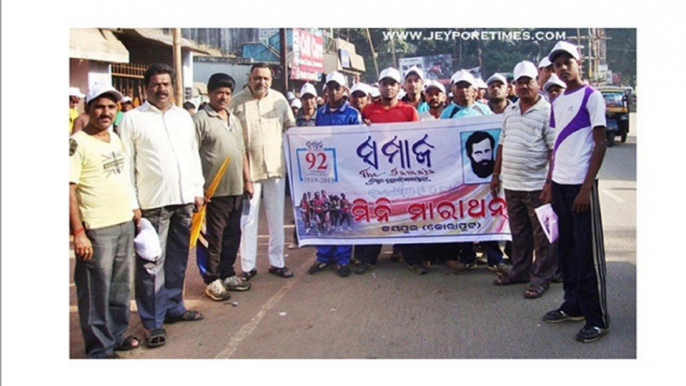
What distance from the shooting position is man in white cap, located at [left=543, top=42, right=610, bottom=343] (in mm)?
4363

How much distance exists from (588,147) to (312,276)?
9.49 ft

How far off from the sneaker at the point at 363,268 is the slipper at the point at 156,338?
7.11 ft

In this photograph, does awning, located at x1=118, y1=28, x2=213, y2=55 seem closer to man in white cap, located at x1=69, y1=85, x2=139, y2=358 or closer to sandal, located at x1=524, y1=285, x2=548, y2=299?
man in white cap, located at x1=69, y1=85, x2=139, y2=358

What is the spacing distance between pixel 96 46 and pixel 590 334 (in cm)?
842

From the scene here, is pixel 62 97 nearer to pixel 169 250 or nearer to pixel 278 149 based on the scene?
pixel 169 250

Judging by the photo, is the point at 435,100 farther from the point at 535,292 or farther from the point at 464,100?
the point at 535,292

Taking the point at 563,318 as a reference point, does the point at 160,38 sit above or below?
above

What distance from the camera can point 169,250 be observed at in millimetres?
4977

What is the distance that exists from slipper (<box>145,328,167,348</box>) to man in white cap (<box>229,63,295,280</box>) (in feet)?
5.23

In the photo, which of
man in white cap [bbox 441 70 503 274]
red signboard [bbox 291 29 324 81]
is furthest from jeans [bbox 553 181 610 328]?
red signboard [bbox 291 29 324 81]

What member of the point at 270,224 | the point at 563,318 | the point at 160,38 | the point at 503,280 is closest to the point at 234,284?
the point at 270,224

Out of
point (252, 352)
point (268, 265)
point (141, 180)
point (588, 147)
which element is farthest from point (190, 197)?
point (588, 147)

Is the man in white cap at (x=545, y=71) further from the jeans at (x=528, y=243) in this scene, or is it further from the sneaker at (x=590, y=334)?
the sneaker at (x=590, y=334)

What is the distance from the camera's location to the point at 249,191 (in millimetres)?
5977
